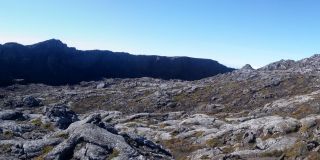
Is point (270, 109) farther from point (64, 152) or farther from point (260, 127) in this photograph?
point (64, 152)

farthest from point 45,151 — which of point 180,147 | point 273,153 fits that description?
point 180,147

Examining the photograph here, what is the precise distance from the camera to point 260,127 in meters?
105

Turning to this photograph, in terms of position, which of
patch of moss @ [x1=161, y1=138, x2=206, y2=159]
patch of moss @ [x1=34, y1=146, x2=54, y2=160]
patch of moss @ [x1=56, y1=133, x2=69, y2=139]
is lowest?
patch of moss @ [x1=161, y1=138, x2=206, y2=159]

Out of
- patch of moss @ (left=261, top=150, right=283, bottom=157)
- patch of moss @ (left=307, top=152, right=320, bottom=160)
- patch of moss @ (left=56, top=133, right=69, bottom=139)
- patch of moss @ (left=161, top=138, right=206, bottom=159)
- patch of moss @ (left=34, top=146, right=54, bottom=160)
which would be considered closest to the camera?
patch of moss @ (left=34, top=146, right=54, bottom=160)

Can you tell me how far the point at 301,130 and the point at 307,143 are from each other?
2166cm

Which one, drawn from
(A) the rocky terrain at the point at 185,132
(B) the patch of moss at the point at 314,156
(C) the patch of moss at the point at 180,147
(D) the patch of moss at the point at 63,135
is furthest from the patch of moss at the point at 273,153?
(D) the patch of moss at the point at 63,135

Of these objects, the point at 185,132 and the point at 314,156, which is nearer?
the point at 314,156

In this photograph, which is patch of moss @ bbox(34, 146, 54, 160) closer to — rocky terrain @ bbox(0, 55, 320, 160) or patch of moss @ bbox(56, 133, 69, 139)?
rocky terrain @ bbox(0, 55, 320, 160)

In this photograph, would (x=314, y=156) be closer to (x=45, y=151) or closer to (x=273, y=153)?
(x=273, y=153)

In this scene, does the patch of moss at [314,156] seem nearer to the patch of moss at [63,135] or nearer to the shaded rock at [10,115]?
the patch of moss at [63,135]

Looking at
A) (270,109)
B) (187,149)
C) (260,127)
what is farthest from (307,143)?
(270,109)

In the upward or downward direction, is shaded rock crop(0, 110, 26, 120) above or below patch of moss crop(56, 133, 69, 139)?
below

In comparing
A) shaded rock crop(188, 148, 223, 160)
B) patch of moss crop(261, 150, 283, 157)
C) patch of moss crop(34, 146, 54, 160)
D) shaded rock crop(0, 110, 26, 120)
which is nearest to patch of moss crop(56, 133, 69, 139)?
patch of moss crop(34, 146, 54, 160)

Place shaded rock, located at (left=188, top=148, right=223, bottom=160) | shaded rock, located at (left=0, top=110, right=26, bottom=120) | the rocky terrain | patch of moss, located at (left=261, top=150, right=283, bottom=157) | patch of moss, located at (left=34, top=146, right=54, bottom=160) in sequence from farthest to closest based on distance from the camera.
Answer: shaded rock, located at (left=188, top=148, right=223, bottom=160), patch of moss, located at (left=261, top=150, right=283, bottom=157), shaded rock, located at (left=0, top=110, right=26, bottom=120), the rocky terrain, patch of moss, located at (left=34, top=146, right=54, bottom=160)
